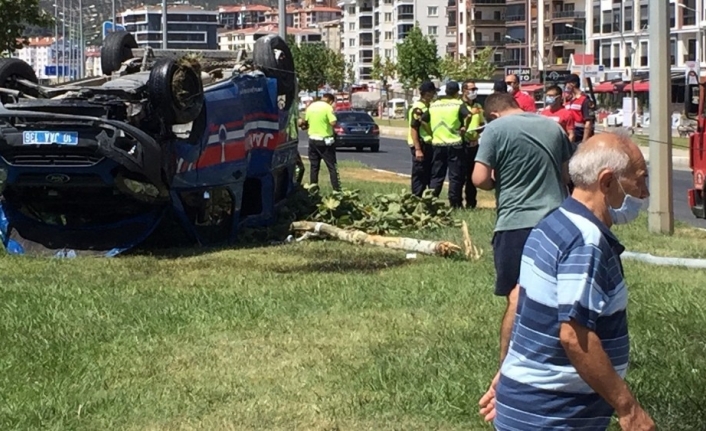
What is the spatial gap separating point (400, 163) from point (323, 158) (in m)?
18.0

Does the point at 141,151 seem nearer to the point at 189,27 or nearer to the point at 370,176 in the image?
the point at 370,176

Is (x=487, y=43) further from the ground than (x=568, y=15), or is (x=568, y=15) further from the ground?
(x=568, y=15)

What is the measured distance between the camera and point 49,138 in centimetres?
1217

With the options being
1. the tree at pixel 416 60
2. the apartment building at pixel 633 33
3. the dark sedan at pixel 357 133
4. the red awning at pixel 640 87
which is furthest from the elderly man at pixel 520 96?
the tree at pixel 416 60

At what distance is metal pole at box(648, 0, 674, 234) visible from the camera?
1538cm

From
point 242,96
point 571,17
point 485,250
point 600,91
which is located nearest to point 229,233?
point 242,96

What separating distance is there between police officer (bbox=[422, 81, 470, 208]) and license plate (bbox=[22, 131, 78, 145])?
653cm

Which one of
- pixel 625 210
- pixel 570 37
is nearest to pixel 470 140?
pixel 625 210

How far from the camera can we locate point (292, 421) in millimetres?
6742

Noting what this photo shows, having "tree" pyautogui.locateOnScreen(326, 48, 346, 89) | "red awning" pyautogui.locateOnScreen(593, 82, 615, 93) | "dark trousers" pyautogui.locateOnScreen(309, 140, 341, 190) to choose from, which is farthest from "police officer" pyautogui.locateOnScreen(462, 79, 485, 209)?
"tree" pyautogui.locateOnScreen(326, 48, 346, 89)

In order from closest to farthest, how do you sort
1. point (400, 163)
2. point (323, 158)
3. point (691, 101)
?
point (691, 101) < point (323, 158) < point (400, 163)

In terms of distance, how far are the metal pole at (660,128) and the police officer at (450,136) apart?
2.95 metres

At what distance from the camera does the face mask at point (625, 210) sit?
4207 mm

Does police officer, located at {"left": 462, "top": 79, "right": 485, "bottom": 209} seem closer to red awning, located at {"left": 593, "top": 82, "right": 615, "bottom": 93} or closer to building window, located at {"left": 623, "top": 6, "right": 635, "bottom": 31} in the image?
red awning, located at {"left": 593, "top": 82, "right": 615, "bottom": 93}
